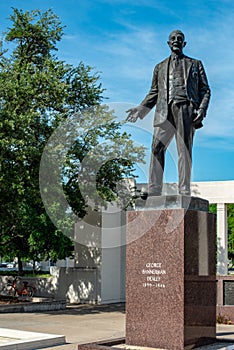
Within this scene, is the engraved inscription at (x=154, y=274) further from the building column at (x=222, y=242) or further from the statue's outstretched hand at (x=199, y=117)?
the building column at (x=222, y=242)

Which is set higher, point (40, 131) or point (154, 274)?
point (40, 131)

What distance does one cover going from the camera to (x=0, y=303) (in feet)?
66.5

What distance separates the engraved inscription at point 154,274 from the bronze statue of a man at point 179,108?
1243 mm

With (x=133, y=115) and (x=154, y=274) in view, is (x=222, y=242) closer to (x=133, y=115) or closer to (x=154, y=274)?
(x=133, y=115)

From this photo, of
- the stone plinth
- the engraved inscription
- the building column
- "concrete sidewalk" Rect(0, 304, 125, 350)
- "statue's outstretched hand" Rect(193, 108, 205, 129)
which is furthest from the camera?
the building column

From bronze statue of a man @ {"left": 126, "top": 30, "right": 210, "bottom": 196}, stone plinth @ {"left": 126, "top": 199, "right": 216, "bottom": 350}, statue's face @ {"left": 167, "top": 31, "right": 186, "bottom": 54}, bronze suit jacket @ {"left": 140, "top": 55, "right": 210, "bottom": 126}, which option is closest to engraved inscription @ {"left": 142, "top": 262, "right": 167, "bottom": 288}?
stone plinth @ {"left": 126, "top": 199, "right": 216, "bottom": 350}

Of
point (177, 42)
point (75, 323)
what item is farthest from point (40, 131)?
point (177, 42)

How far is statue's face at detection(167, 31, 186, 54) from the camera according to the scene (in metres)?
9.89

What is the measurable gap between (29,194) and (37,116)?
8.13ft

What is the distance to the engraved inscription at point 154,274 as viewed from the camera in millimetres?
9016

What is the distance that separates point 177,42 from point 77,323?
9234mm

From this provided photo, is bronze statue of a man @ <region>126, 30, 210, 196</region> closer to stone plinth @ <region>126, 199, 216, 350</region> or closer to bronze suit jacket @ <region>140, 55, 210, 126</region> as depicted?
bronze suit jacket @ <region>140, 55, 210, 126</region>

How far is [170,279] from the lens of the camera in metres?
8.91

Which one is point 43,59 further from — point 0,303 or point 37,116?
point 0,303
